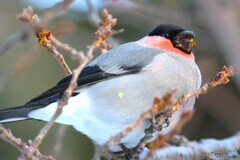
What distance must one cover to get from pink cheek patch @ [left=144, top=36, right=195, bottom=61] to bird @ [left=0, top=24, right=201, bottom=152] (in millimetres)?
131

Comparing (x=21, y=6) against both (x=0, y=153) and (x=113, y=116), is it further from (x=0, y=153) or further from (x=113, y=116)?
(x=113, y=116)

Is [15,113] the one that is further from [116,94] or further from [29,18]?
[29,18]

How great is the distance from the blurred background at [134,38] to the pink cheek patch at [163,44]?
→ 1097 mm

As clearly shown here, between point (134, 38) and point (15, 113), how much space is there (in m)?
2.64

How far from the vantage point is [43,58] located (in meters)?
4.66

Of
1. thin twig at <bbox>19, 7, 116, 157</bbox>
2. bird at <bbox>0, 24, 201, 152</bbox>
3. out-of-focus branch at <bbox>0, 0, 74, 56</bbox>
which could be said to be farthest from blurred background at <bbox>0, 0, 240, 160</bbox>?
out-of-focus branch at <bbox>0, 0, 74, 56</bbox>

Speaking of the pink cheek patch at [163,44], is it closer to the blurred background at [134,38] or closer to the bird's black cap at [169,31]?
the bird's black cap at [169,31]

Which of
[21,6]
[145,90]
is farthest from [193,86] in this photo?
[21,6]

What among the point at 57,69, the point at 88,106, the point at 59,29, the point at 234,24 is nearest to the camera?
the point at 59,29

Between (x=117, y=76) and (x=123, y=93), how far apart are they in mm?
130

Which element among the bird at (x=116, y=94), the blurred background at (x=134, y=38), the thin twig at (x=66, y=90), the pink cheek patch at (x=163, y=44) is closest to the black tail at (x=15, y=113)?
the bird at (x=116, y=94)

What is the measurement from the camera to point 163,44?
2725 mm

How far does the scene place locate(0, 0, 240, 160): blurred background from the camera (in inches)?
164

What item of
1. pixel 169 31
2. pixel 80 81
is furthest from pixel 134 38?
pixel 80 81
